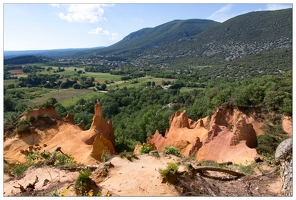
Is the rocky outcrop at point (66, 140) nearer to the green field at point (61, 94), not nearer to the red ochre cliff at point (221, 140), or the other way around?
the red ochre cliff at point (221, 140)

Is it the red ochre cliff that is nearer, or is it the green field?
the red ochre cliff

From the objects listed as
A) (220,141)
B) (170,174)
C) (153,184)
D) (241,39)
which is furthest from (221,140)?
(241,39)

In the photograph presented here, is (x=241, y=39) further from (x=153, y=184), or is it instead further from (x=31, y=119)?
(x=153, y=184)

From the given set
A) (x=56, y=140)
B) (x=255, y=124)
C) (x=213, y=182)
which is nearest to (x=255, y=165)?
(x=213, y=182)

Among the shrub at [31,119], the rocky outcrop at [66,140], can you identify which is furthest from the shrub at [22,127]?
the shrub at [31,119]

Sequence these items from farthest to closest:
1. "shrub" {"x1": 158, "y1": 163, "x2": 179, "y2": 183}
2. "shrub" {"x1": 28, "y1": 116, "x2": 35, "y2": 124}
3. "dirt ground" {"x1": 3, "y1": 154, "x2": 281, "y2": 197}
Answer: "shrub" {"x1": 28, "y1": 116, "x2": 35, "y2": 124} → "shrub" {"x1": 158, "y1": 163, "x2": 179, "y2": 183} → "dirt ground" {"x1": 3, "y1": 154, "x2": 281, "y2": 197}

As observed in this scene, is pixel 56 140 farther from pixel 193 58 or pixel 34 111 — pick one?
pixel 193 58

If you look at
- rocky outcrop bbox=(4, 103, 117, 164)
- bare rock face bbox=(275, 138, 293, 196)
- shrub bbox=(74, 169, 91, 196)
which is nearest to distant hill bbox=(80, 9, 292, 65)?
rocky outcrop bbox=(4, 103, 117, 164)

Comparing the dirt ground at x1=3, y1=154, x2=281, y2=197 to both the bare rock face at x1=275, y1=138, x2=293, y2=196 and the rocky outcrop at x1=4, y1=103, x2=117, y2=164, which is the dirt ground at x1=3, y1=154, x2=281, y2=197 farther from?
the rocky outcrop at x1=4, y1=103, x2=117, y2=164
